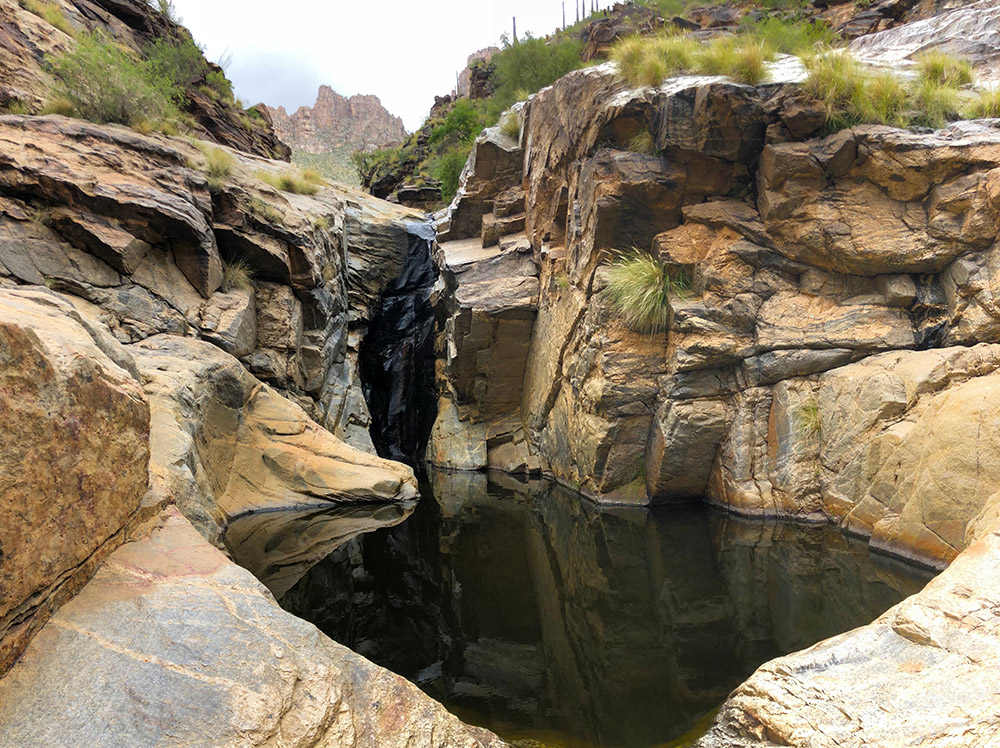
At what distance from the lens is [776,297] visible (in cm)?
848

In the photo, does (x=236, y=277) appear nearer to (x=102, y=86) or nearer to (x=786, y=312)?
(x=102, y=86)

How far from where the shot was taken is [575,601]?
17.3 ft

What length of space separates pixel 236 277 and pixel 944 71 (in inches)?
484

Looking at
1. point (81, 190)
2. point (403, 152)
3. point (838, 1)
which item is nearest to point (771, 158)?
point (81, 190)

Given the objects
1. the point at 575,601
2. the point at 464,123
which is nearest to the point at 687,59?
the point at 575,601

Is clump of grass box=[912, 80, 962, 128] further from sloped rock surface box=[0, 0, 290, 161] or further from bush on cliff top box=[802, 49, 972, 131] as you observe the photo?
sloped rock surface box=[0, 0, 290, 161]

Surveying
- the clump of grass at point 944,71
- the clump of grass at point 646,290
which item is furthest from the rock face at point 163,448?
the clump of grass at point 944,71

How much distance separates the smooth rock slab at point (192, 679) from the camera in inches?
79.7

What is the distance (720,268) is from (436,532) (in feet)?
19.2

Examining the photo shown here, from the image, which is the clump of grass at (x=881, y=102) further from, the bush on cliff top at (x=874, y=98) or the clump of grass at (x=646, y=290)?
the clump of grass at (x=646, y=290)

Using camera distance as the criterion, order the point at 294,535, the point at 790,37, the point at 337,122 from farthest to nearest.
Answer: the point at 337,122, the point at 790,37, the point at 294,535

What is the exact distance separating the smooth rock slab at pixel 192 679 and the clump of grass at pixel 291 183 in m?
13.6

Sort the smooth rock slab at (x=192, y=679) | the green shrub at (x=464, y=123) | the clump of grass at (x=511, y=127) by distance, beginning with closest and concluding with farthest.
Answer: the smooth rock slab at (x=192, y=679) < the clump of grass at (x=511, y=127) < the green shrub at (x=464, y=123)

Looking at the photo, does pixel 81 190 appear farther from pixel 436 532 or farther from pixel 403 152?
pixel 403 152
